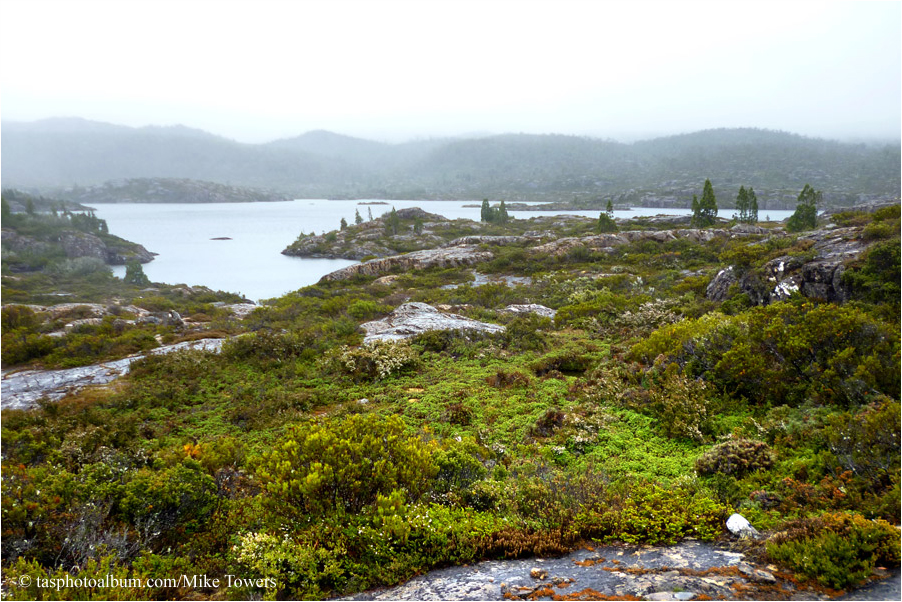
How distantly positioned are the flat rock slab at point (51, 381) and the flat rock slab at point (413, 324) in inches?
300

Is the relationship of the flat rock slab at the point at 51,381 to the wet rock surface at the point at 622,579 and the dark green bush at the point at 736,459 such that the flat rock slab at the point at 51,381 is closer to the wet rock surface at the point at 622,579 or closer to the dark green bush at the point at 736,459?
the wet rock surface at the point at 622,579

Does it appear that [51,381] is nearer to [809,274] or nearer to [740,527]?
[740,527]

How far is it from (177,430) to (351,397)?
4.19 metres

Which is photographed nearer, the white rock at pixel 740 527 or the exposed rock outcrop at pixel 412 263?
the white rock at pixel 740 527

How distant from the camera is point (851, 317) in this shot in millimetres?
7953

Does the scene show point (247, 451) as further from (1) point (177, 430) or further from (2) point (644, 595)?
(2) point (644, 595)

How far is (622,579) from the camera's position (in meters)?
4.10

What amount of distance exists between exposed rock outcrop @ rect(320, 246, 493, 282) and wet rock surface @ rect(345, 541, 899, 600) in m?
35.7

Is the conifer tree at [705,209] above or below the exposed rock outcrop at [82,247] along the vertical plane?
above

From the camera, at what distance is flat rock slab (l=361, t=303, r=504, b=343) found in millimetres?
16500

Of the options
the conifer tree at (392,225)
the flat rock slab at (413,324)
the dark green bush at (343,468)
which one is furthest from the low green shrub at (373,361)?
the conifer tree at (392,225)

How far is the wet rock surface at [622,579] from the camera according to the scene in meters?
3.77

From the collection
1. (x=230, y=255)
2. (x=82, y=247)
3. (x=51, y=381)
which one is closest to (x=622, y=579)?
(x=51, y=381)

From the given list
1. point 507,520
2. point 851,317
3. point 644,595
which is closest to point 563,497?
point 507,520
